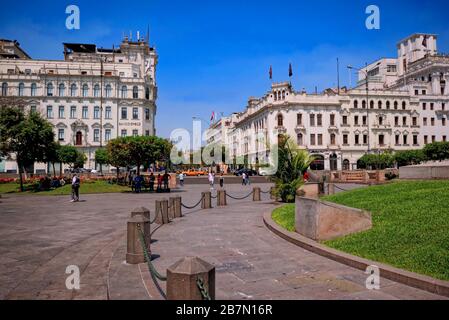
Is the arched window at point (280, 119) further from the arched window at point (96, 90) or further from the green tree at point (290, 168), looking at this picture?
the green tree at point (290, 168)

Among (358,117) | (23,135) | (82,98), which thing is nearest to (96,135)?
(82,98)

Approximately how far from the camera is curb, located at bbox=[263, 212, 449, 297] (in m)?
4.31

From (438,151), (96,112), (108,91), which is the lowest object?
(438,151)

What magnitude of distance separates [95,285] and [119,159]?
21.3 meters

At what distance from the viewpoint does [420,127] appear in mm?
58281

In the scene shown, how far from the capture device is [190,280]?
318 centimetres

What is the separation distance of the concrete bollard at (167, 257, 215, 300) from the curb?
9.56 feet

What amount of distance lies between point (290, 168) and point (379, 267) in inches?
388

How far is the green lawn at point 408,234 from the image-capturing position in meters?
5.05

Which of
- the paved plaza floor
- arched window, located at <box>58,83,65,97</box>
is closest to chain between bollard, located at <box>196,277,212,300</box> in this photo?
the paved plaza floor

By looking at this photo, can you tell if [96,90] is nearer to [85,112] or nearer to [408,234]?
[85,112]

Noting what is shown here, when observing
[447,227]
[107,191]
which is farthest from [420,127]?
[447,227]

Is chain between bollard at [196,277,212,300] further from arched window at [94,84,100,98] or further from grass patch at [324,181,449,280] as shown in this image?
arched window at [94,84,100,98]
